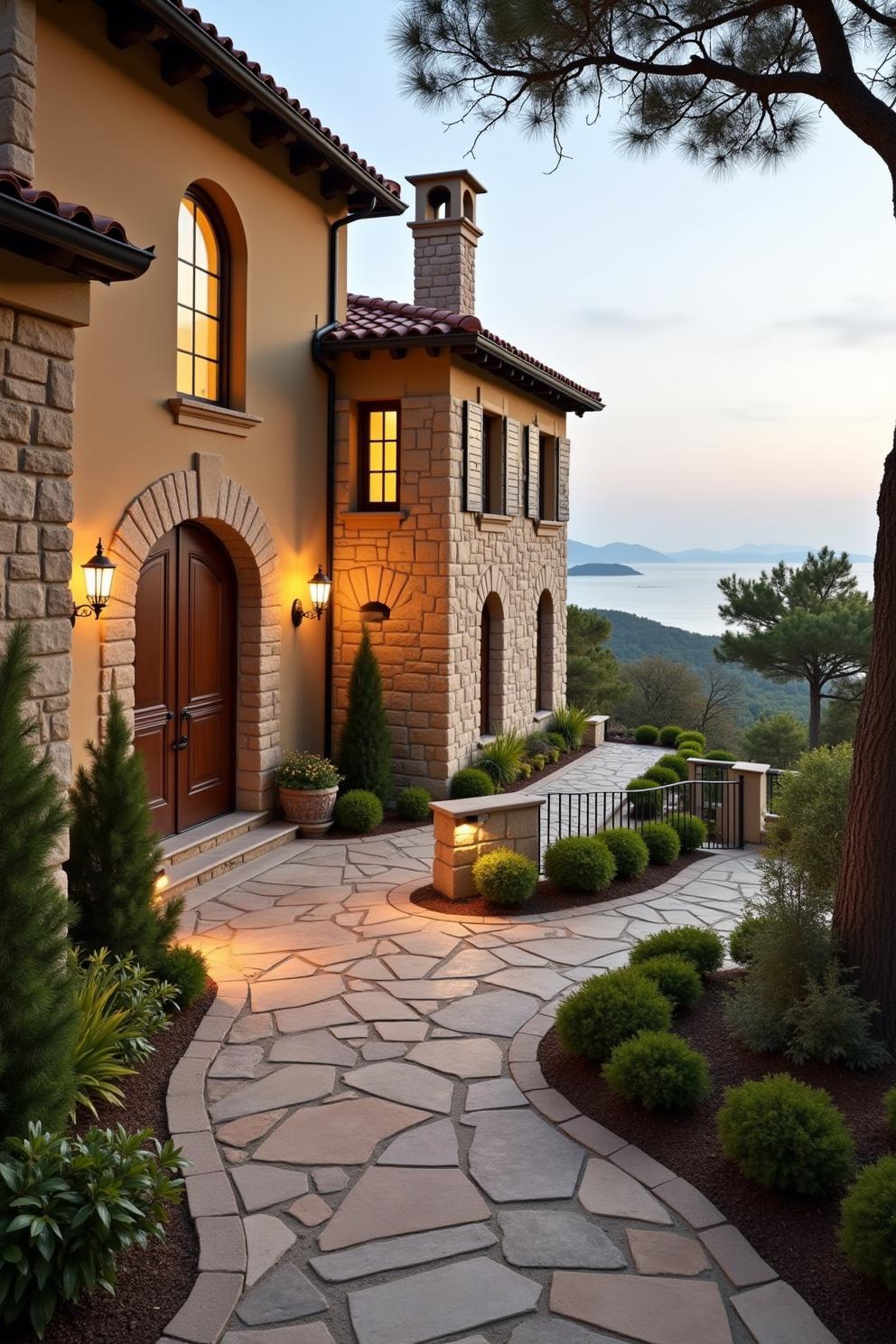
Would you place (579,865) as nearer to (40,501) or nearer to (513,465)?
(40,501)

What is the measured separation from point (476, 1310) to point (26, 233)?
486 centimetres

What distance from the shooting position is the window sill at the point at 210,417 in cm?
899

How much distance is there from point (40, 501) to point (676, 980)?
4333 millimetres

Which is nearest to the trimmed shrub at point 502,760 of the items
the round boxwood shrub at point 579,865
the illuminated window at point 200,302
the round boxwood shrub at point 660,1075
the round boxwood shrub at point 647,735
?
the round boxwood shrub at point 579,865

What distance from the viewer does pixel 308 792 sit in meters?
10.7

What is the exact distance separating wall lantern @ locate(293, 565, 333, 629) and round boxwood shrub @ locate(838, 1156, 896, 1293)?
886 cm

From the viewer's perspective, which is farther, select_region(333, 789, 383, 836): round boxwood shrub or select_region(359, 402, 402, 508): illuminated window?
select_region(359, 402, 402, 508): illuminated window

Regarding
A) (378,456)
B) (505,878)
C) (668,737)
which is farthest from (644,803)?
(668,737)

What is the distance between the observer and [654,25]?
5.95m

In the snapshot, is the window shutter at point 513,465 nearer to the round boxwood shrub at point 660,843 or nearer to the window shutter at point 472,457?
the window shutter at point 472,457

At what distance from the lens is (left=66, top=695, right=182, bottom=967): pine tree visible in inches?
231

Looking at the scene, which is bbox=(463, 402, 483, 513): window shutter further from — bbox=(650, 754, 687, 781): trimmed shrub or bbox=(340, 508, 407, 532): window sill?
bbox=(650, 754, 687, 781): trimmed shrub

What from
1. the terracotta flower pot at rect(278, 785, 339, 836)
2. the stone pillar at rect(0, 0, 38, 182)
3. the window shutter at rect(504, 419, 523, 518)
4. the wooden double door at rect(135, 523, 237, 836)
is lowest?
the terracotta flower pot at rect(278, 785, 339, 836)

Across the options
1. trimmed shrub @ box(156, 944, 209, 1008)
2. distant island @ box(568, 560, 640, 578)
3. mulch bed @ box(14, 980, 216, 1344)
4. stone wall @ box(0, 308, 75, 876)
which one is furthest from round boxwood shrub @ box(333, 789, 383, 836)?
distant island @ box(568, 560, 640, 578)
